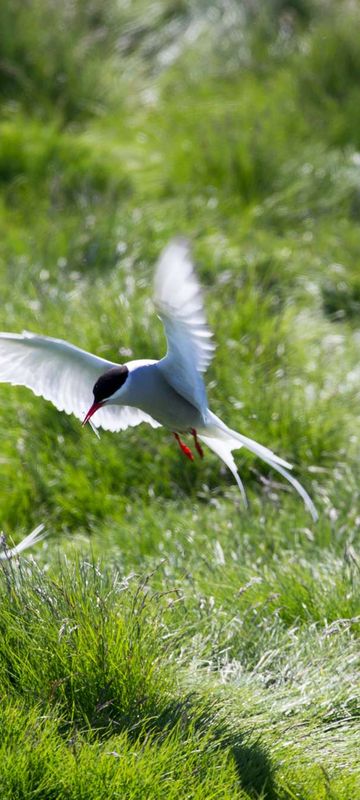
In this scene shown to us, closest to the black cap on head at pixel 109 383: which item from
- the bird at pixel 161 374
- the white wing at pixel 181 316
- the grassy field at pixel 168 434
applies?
the bird at pixel 161 374

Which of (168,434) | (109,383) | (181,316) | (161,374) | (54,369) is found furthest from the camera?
(168,434)

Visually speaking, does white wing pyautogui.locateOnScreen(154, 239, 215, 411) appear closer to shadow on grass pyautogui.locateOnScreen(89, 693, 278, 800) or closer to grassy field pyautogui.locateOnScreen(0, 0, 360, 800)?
grassy field pyautogui.locateOnScreen(0, 0, 360, 800)

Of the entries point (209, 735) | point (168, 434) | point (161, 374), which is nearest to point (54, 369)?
point (161, 374)

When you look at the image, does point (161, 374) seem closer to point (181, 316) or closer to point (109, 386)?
point (109, 386)

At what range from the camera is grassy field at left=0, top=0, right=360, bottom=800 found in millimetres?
3268

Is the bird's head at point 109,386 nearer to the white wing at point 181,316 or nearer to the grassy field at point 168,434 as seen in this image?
the white wing at point 181,316

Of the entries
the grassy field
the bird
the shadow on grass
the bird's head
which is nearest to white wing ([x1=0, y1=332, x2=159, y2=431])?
the bird

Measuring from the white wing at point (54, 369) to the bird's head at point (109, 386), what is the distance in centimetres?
24

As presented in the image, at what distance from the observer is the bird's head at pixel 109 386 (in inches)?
129

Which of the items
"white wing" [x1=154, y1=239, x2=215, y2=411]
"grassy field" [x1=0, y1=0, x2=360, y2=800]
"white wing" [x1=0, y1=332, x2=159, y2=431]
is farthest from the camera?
"white wing" [x1=0, y1=332, x2=159, y2=431]

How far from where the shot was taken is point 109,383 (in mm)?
3287

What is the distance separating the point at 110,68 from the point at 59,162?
1.75 metres

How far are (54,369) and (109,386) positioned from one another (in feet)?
1.77

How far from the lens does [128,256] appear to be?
6.57m
